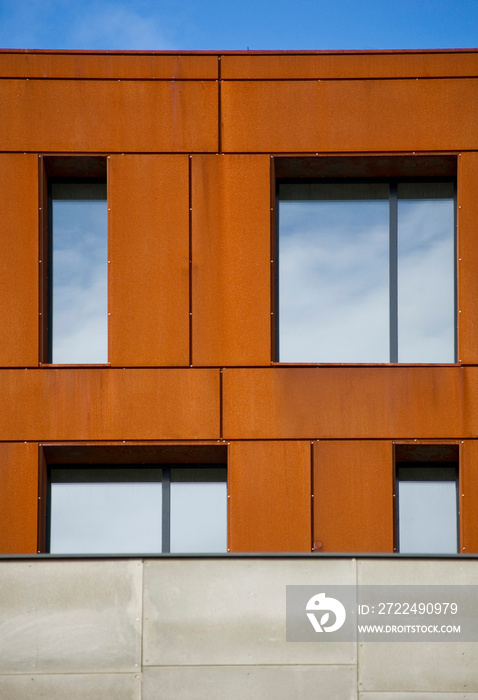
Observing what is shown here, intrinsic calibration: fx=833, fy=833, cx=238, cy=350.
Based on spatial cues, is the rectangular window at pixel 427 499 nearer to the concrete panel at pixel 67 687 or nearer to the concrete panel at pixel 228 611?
the concrete panel at pixel 228 611

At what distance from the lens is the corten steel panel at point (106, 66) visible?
436 inches

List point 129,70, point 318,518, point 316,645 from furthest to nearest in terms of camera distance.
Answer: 1. point 129,70
2. point 318,518
3. point 316,645

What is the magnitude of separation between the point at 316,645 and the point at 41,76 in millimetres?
7977

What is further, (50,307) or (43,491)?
(50,307)

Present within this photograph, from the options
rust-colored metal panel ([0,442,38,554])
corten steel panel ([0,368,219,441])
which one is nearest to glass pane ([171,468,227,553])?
corten steel panel ([0,368,219,441])

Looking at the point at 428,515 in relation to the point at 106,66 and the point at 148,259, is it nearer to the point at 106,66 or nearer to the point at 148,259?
the point at 148,259

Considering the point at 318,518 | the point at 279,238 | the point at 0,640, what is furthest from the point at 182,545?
the point at 279,238

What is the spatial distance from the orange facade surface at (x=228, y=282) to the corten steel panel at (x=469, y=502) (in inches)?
0.9

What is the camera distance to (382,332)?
11242mm

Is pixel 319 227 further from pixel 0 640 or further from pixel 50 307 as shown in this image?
pixel 0 640

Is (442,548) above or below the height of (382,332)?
below

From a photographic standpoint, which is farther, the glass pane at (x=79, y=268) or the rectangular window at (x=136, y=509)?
the glass pane at (x=79, y=268)

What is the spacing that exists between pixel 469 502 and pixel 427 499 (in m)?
0.64

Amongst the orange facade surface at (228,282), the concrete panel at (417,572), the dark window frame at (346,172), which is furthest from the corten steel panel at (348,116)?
the concrete panel at (417,572)
